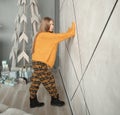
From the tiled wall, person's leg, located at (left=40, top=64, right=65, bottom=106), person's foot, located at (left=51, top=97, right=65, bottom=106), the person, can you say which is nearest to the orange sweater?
the person

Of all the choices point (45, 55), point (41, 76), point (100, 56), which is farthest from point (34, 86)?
point (100, 56)

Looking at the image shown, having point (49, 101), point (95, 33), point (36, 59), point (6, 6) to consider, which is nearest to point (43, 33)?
point (36, 59)

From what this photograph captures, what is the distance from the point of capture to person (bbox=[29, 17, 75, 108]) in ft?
10.8

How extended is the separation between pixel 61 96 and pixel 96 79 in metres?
2.16

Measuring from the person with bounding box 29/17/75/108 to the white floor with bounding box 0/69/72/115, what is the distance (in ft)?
0.37

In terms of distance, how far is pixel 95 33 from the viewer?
1.92 m

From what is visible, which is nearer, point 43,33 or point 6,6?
point 43,33

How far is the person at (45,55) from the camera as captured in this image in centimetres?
331

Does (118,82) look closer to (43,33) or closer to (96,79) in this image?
(96,79)

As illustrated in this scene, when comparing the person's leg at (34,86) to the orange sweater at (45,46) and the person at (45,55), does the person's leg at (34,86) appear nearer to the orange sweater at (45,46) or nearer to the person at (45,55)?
the person at (45,55)

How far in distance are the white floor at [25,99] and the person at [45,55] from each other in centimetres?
11

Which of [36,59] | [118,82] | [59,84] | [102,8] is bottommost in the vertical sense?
[59,84]

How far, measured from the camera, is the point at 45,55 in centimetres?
343

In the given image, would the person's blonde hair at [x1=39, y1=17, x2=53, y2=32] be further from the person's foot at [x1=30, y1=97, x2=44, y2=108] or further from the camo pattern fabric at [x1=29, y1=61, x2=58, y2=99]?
the person's foot at [x1=30, y1=97, x2=44, y2=108]
